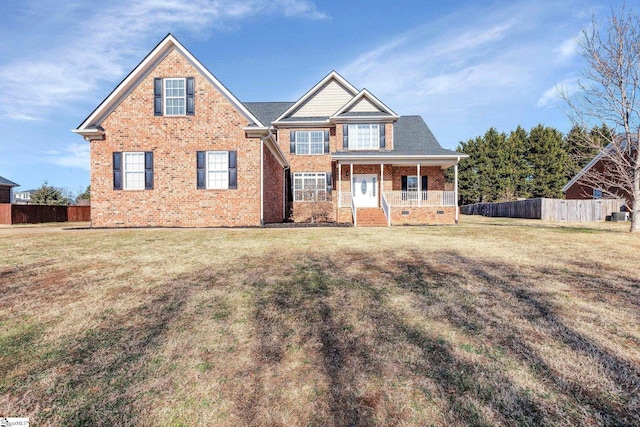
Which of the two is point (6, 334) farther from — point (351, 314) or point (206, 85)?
point (206, 85)

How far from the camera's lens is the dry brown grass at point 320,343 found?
95.8 inches

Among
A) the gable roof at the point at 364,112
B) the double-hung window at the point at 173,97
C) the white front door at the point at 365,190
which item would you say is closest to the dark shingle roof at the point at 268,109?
the gable roof at the point at 364,112

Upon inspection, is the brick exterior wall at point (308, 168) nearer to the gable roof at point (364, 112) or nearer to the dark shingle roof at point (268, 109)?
the gable roof at point (364, 112)

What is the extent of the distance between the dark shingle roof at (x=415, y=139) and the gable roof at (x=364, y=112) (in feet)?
7.06

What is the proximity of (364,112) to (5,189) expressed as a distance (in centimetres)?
3795

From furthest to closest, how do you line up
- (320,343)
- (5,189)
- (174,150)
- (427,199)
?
(5,189) < (427,199) < (174,150) < (320,343)

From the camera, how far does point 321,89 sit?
21.5 m

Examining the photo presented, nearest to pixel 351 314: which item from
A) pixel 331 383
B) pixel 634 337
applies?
pixel 331 383

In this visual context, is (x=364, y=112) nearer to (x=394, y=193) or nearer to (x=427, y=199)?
Answer: (x=394, y=193)

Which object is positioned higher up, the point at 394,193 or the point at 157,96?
the point at 157,96

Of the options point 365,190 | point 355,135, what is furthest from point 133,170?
point 365,190

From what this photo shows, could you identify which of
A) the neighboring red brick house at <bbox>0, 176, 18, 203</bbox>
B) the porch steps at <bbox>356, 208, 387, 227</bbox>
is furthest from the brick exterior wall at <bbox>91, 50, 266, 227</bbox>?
the neighboring red brick house at <bbox>0, 176, 18, 203</bbox>

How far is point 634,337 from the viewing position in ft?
11.2

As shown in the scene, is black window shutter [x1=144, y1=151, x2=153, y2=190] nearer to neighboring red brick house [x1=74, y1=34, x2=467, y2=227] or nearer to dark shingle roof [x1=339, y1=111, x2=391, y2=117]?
neighboring red brick house [x1=74, y1=34, x2=467, y2=227]
